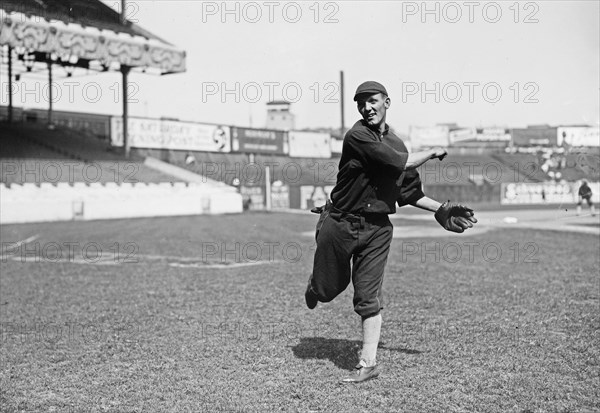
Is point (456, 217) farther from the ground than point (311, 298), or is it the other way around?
point (456, 217)

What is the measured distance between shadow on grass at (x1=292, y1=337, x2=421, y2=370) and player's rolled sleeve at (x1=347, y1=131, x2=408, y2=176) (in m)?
1.55

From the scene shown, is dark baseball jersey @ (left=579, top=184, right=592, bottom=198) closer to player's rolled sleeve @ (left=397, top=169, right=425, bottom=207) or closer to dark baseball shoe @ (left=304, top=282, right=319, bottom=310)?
player's rolled sleeve @ (left=397, top=169, right=425, bottom=207)

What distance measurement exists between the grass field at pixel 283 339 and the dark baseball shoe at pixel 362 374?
61 mm

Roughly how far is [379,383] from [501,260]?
9537mm

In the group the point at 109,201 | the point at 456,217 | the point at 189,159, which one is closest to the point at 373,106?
the point at 456,217

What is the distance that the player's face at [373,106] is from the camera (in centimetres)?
498

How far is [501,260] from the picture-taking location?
13922mm

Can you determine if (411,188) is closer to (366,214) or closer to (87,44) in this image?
(366,214)

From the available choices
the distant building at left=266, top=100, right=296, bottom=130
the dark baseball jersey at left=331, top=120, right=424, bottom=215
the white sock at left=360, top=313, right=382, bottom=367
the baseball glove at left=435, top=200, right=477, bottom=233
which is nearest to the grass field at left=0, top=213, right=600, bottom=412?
the white sock at left=360, top=313, right=382, bottom=367

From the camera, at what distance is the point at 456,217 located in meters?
5.23

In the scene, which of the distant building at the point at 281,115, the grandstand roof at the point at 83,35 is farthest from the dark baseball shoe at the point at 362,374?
the distant building at the point at 281,115

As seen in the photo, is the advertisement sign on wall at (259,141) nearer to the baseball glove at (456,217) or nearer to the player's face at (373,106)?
the baseball glove at (456,217)

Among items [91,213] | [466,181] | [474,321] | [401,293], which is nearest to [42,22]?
[91,213]

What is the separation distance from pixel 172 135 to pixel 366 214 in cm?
4399
